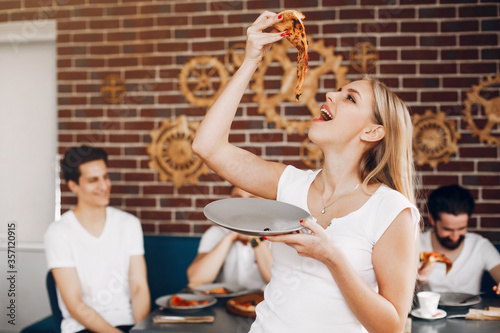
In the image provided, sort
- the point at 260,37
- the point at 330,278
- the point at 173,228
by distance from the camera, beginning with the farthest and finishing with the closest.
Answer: the point at 173,228 < the point at 260,37 < the point at 330,278

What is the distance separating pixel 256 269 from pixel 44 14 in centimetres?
229

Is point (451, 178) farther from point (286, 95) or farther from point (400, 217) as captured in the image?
point (400, 217)

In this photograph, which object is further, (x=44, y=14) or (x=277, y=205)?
(x=44, y=14)

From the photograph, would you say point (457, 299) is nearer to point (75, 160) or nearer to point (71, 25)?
point (75, 160)

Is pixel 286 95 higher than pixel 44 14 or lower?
lower

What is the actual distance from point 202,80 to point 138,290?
1414 mm

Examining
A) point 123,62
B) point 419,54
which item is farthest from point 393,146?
point 123,62

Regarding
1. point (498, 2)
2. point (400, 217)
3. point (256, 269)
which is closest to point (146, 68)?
point (256, 269)

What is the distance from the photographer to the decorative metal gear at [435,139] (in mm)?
2816

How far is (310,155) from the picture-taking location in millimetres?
2957

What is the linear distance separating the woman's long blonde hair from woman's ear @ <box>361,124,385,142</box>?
13 mm

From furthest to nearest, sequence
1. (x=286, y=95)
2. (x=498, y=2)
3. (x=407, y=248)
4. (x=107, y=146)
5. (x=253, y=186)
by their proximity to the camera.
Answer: (x=107, y=146) < (x=286, y=95) < (x=498, y=2) < (x=253, y=186) < (x=407, y=248)

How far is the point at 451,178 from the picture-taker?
2832 mm

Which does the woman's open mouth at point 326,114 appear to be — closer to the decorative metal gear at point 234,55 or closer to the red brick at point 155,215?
the decorative metal gear at point 234,55
